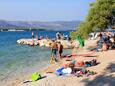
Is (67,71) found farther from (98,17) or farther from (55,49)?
(98,17)

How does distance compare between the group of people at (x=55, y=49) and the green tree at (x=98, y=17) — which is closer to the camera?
the group of people at (x=55, y=49)

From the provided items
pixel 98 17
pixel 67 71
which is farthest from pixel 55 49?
pixel 67 71

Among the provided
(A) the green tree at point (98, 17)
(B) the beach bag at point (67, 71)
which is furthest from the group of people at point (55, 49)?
(B) the beach bag at point (67, 71)

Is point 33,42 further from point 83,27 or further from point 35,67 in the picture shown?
point 35,67

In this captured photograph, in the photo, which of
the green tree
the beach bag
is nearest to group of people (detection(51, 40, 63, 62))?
the green tree

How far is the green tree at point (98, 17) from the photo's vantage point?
3362 centimetres

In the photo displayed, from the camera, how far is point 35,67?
1110 inches

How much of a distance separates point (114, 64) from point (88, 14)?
1173cm

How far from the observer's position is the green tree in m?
33.6

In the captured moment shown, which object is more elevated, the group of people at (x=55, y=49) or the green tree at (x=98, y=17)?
the green tree at (x=98, y=17)

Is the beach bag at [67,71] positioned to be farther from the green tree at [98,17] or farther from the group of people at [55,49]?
the green tree at [98,17]

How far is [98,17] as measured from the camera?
3372 cm

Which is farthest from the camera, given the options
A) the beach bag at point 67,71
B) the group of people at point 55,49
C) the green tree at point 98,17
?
the green tree at point 98,17

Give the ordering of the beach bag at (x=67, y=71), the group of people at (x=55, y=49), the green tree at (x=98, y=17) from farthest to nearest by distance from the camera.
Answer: the green tree at (x=98, y=17)
the group of people at (x=55, y=49)
the beach bag at (x=67, y=71)
